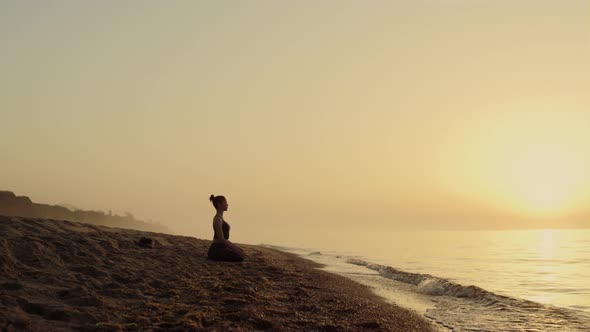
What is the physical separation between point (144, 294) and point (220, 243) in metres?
8.15

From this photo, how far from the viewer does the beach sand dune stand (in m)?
8.95

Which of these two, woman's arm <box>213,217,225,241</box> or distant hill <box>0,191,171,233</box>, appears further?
distant hill <box>0,191,171,233</box>

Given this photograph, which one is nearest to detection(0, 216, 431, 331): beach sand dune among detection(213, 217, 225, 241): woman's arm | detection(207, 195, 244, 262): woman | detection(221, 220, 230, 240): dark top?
detection(207, 195, 244, 262): woman

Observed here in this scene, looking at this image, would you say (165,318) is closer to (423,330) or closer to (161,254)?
(423,330)

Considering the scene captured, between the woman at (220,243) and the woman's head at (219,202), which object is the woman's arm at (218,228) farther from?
the woman's head at (219,202)

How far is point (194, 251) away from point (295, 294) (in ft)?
28.2

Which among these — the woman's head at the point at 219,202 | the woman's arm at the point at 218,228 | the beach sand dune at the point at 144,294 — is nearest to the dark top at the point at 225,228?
the woman's arm at the point at 218,228

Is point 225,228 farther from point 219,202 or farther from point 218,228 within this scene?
point 219,202

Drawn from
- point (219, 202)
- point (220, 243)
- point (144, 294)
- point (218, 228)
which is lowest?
point (144, 294)

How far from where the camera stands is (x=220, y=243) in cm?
1955

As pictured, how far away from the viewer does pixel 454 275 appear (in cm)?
2689

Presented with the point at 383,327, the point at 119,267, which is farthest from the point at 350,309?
the point at 119,267

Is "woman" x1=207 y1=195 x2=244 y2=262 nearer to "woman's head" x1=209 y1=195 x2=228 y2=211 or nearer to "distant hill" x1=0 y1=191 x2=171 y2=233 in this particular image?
"woman's head" x1=209 y1=195 x2=228 y2=211

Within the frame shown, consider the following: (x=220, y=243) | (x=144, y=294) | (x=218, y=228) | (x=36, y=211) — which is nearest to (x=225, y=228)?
(x=218, y=228)
